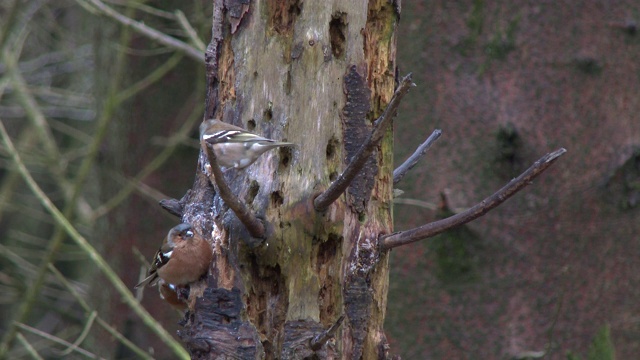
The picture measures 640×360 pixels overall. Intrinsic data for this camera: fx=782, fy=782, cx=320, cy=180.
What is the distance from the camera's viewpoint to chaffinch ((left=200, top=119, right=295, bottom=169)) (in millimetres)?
2830

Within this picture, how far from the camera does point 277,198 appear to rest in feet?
9.34

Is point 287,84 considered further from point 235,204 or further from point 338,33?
point 235,204

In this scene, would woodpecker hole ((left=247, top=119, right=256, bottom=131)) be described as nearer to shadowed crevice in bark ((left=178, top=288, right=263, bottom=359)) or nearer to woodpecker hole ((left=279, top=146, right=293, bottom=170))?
woodpecker hole ((left=279, top=146, right=293, bottom=170))

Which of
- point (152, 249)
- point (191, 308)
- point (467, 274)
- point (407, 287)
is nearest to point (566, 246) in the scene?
point (467, 274)

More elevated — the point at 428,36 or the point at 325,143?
the point at 428,36

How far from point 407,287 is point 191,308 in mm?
2059

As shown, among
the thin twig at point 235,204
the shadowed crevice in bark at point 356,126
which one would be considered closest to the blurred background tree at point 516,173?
the shadowed crevice in bark at point 356,126

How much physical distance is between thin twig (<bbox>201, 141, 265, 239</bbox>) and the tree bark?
0.27 feet

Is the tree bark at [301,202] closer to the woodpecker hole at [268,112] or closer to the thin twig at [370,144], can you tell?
the woodpecker hole at [268,112]

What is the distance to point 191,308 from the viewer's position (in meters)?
2.96

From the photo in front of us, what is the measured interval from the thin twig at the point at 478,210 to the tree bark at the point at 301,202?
0.12 metres

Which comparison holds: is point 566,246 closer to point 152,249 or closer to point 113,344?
point 152,249

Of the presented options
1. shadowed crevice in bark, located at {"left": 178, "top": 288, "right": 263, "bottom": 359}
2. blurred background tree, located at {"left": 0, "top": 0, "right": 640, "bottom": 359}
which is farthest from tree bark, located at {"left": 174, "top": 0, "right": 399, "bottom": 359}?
blurred background tree, located at {"left": 0, "top": 0, "right": 640, "bottom": 359}

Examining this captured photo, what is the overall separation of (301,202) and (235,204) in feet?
1.22
